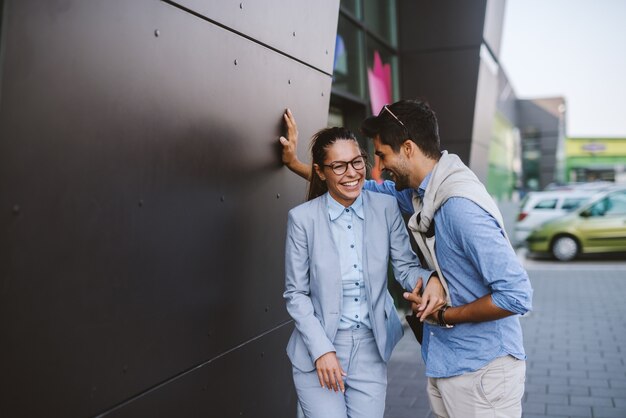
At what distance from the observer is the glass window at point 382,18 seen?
7.74 m

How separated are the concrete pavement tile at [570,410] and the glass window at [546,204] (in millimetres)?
12271

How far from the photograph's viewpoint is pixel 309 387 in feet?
8.55

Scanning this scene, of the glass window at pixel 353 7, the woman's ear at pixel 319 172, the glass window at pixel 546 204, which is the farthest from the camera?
the glass window at pixel 546 204

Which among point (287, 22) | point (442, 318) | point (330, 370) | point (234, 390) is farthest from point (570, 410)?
point (287, 22)

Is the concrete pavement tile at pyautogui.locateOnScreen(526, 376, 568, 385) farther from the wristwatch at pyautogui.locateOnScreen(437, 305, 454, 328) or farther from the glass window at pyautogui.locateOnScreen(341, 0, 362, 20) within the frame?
the glass window at pyautogui.locateOnScreen(341, 0, 362, 20)

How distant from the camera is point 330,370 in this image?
2.42 meters

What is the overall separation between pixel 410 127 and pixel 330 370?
0.99 m

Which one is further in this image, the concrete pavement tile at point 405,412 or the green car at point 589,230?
the green car at point 589,230

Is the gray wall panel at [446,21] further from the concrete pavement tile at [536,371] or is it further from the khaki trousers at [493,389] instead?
the khaki trousers at [493,389]

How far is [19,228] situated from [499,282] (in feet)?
5.03

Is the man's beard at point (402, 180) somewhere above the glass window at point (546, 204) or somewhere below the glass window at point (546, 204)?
below

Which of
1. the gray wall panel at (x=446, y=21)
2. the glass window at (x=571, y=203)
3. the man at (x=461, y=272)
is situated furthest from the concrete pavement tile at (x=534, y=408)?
the glass window at (x=571, y=203)

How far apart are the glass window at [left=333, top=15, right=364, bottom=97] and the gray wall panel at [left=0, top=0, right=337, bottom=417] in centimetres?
337

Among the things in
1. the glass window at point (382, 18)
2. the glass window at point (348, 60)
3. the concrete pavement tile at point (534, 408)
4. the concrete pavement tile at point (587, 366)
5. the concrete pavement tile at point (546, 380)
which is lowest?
the concrete pavement tile at point (534, 408)
